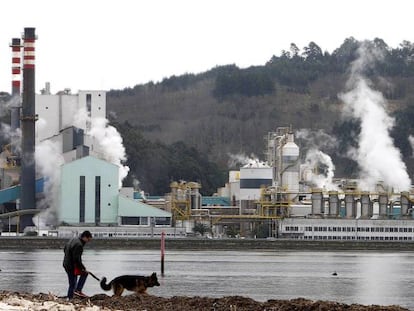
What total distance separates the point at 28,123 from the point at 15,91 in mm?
9424

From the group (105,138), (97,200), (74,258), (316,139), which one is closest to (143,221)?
(97,200)

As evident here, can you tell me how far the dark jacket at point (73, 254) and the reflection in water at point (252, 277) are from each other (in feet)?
25.4

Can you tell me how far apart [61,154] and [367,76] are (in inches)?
3350

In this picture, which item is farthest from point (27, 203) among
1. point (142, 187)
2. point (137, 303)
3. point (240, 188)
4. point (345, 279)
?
point (137, 303)

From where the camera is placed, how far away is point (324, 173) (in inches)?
5118

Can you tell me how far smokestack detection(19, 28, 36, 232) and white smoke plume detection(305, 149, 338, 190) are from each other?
2145 cm

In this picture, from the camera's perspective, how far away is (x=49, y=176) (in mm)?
106875

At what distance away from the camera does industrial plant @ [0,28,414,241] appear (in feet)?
341

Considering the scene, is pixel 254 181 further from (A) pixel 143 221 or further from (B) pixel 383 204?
(A) pixel 143 221

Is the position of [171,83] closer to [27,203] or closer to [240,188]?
[240,188]

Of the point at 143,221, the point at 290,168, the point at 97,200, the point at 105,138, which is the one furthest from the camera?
the point at 105,138

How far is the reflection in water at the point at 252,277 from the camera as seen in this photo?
43031mm

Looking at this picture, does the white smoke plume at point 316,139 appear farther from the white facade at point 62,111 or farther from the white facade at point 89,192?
the white facade at point 89,192

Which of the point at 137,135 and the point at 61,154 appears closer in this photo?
the point at 61,154
